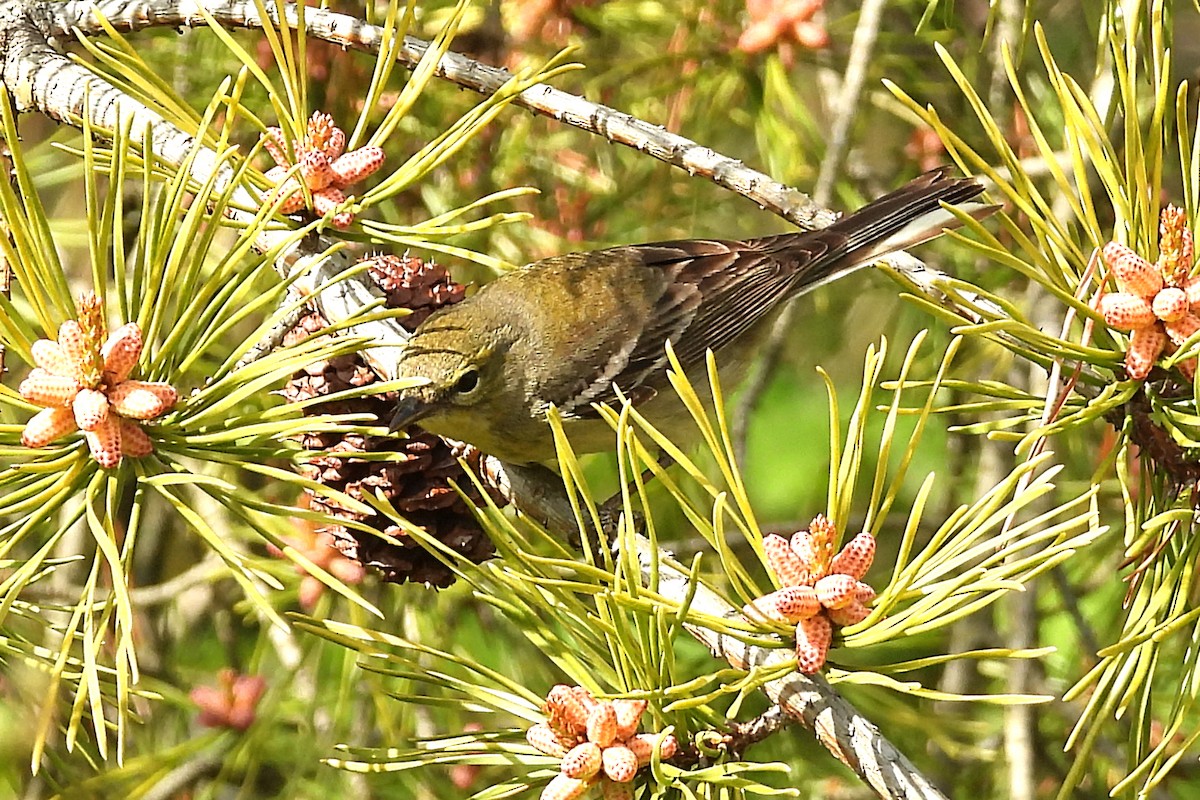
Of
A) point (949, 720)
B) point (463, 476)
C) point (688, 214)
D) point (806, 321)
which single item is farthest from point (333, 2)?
point (949, 720)

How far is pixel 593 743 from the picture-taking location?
137 cm

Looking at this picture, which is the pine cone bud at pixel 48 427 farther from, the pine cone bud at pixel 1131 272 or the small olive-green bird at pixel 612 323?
the pine cone bud at pixel 1131 272

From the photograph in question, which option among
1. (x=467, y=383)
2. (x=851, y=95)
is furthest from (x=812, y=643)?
(x=851, y=95)

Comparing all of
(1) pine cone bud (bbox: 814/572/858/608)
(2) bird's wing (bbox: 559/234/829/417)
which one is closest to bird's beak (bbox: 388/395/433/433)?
(1) pine cone bud (bbox: 814/572/858/608)

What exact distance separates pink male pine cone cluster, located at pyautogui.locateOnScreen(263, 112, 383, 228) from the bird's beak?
34 cm

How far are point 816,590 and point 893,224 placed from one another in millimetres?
1966

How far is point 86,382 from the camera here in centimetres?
132

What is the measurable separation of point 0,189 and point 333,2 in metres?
2.03

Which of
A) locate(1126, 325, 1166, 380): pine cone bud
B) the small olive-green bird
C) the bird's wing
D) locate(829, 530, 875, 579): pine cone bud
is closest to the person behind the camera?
locate(829, 530, 875, 579): pine cone bud

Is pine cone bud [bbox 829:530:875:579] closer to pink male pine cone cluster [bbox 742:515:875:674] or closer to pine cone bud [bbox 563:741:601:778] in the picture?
pink male pine cone cluster [bbox 742:515:875:674]

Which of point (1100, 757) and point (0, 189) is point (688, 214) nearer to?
point (1100, 757)

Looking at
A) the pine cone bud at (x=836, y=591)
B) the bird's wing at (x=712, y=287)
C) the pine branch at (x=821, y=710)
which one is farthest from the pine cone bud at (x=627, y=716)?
the bird's wing at (x=712, y=287)

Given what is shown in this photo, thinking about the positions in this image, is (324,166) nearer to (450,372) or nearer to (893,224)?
(450,372)

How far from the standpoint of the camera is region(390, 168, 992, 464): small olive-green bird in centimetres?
247
